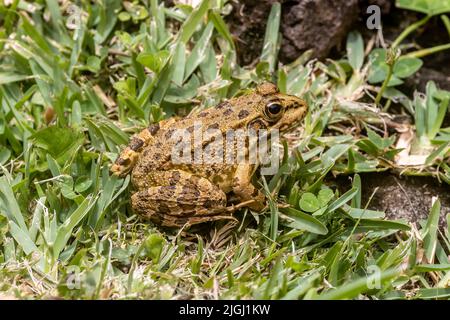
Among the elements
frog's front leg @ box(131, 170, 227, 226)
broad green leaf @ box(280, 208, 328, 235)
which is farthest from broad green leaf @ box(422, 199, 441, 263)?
frog's front leg @ box(131, 170, 227, 226)

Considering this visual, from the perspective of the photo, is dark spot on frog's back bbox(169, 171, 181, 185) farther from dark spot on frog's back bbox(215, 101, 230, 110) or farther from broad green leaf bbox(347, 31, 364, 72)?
broad green leaf bbox(347, 31, 364, 72)

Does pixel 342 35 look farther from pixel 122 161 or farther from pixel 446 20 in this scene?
pixel 122 161

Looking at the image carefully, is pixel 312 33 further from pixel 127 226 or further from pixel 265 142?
pixel 127 226

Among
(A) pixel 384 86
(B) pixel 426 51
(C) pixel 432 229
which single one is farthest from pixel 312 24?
(C) pixel 432 229

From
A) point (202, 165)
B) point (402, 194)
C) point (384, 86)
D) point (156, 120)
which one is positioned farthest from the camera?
point (384, 86)

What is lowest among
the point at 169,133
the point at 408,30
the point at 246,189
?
the point at 246,189

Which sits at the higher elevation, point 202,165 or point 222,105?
point 222,105

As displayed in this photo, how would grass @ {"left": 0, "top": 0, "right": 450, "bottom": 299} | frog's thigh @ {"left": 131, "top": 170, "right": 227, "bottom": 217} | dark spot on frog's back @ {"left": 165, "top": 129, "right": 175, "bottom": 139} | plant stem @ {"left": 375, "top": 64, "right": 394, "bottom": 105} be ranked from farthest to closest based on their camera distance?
plant stem @ {"left": 375, "top": 64, "right": 394, "bottom": 105}
dark spot on frog's back @ {"left": 165, "top": 129, "right": 175, "bottom": 139}
frog's thigh @ {"left": 131, "top": 170, "right": 227, "bottom": 217}
grass @ {"left": 0, "top": 0, "right": 450, "bottom": 299}
